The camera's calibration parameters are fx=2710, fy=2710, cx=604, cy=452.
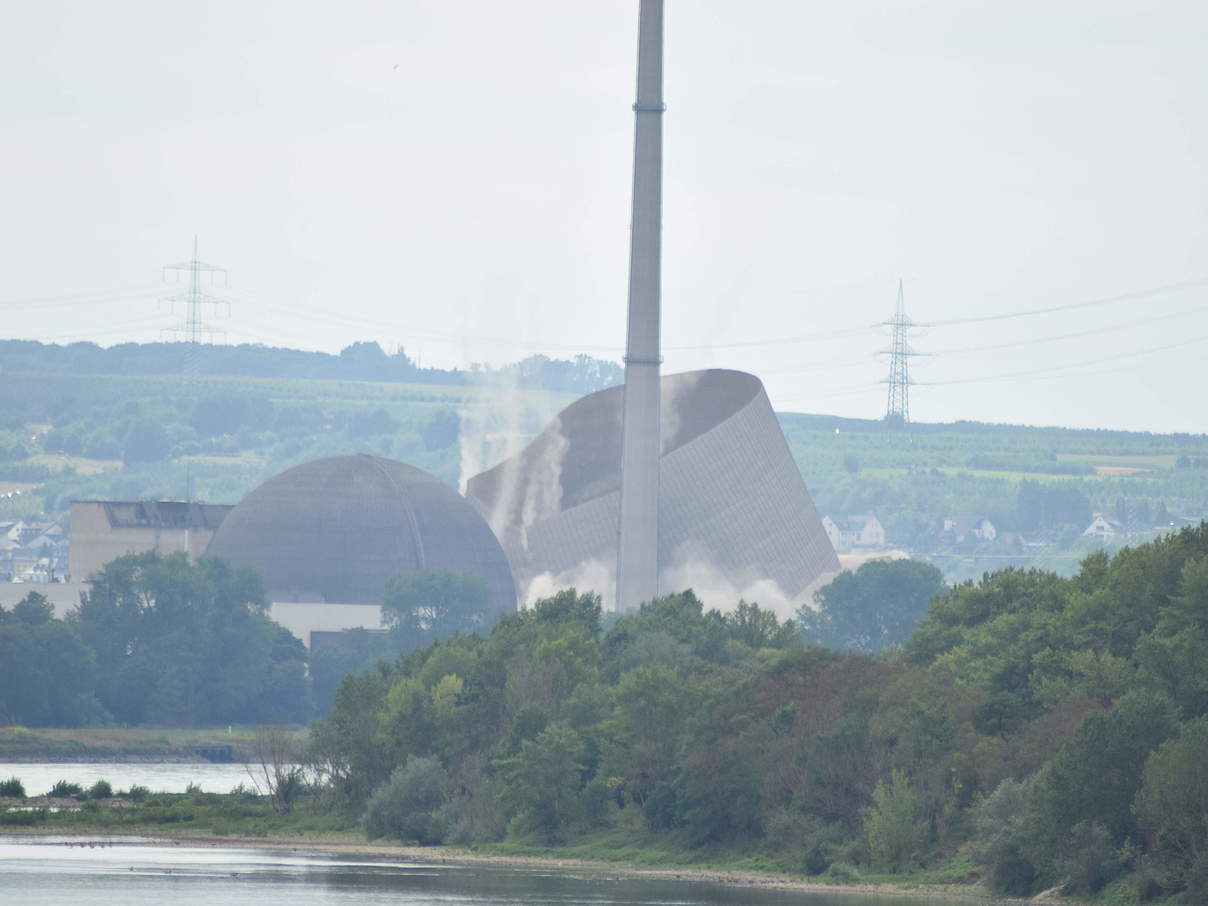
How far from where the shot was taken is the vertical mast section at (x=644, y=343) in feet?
416

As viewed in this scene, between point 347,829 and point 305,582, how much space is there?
80.4m

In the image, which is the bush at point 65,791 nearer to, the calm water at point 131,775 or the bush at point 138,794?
the calm water at point 131,775

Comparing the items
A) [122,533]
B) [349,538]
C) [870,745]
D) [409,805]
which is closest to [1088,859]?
[870,745]

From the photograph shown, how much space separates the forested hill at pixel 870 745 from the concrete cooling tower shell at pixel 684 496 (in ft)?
214

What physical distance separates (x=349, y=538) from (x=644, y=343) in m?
36.6

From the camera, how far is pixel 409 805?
78.3 metres

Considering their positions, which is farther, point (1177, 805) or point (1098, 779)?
point (1098, 779)

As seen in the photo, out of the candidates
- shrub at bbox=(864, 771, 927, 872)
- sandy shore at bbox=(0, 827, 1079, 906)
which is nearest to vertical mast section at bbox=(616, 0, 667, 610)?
sandy shore at bbox=(0, 827, 1079, 906)

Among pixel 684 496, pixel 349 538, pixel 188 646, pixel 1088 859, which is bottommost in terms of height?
pixel 1088 859

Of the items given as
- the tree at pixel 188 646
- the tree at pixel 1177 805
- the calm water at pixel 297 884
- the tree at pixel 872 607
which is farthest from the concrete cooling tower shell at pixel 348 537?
the tree at pixel 1177 805

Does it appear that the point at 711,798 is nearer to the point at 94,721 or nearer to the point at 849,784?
the point at 849,784

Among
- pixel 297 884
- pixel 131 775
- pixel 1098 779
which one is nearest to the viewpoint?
pixel 1098 779

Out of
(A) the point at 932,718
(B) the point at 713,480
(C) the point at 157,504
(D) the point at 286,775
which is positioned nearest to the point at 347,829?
(D) the point at 286,775

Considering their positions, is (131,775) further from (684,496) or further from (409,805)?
(684,496)
